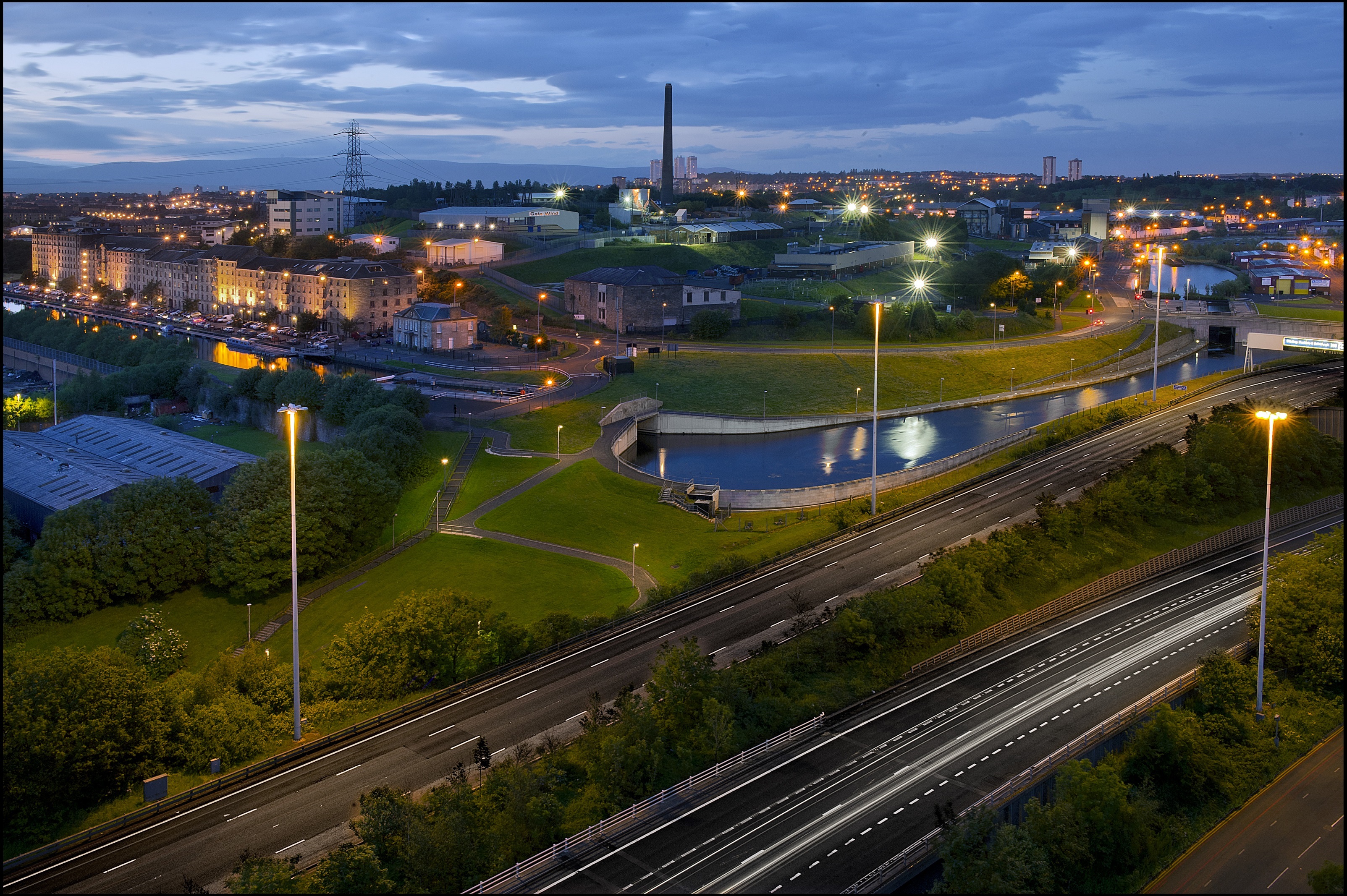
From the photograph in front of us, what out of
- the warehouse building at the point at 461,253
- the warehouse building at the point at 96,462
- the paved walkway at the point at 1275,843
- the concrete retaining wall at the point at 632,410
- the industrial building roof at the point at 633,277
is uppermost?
the warehouse building at the point at 461,253

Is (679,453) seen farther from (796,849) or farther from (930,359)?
(796,849)

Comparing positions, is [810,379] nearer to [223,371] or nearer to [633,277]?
[633,277]

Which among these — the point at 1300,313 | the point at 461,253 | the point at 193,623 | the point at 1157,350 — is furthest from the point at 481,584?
the point at 1300,313

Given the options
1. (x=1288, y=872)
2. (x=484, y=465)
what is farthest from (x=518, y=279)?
(x=1288, y=872)

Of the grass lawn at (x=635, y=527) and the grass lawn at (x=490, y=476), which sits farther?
the grass lawn at (x=490, y=476)

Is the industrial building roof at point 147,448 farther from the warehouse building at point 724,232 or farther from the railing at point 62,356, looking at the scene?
the warehouse building at point 724,232

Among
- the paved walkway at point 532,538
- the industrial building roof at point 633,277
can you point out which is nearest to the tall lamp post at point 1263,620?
the paved walkway at point 532,538
